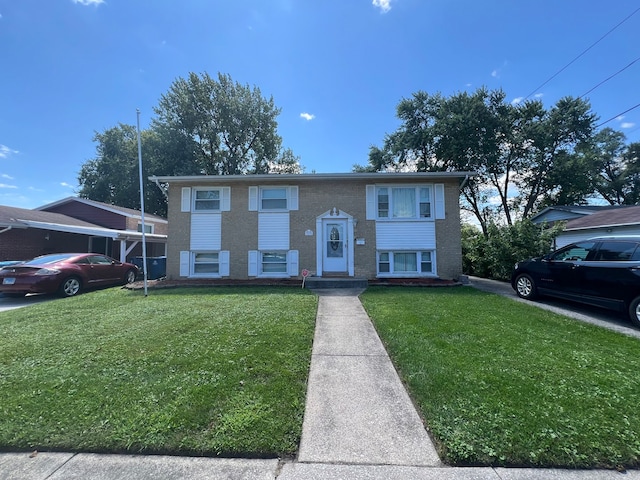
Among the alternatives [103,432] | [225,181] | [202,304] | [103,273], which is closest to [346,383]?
[103,432]

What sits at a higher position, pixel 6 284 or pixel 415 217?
pixel 415 217

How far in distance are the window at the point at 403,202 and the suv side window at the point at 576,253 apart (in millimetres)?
4683

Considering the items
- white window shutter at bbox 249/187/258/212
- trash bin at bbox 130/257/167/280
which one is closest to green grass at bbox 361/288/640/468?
white window shutter at bbox 249/187/258/212

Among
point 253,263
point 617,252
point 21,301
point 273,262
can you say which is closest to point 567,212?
point 617,252

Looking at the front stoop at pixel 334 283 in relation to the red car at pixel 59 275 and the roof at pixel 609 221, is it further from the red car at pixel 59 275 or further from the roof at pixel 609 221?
the roof at pixel 609 221

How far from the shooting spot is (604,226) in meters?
12.5

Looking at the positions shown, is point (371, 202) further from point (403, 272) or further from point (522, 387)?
point (522, 387)

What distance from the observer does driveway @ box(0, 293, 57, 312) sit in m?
8.06

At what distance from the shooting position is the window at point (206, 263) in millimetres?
11906

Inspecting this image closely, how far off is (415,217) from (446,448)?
10.0m

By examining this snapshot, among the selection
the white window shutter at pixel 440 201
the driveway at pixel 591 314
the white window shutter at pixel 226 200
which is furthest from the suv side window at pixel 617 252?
the white window shutter at pixel 226 200

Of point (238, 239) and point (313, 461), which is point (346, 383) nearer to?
point (313, 461)

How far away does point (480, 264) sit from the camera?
45.6 feet

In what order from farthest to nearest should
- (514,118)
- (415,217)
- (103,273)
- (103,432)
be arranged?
(514,118) < (415,217) < (103,273) < (103,432)
